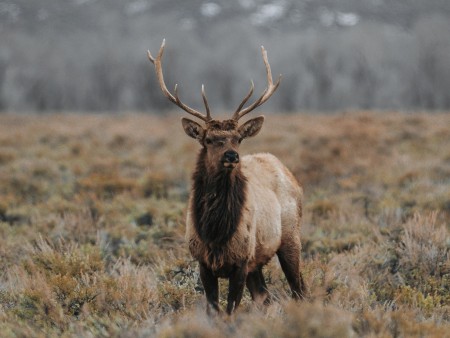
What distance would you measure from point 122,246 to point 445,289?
3890 millimetres

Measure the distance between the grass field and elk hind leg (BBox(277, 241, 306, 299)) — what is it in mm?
145

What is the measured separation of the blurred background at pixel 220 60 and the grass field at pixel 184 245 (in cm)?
2986

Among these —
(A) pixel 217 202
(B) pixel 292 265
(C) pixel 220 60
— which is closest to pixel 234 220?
(A) pixel 217 202

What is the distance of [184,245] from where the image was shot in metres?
6.66

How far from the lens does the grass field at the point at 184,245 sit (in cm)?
405

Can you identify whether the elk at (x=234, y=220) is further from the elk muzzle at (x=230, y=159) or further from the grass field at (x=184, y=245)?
the grass field at (x=184, y=245)

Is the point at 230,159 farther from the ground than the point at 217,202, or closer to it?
farther from the ground

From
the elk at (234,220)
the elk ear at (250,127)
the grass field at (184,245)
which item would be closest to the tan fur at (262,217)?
the elk at (234,220)

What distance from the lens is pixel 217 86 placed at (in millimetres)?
59125

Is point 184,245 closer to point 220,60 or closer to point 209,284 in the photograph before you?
point 209,284

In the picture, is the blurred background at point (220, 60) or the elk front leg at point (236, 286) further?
the blurred background at point (220, 60)

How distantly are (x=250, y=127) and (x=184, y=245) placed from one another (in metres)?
2.17

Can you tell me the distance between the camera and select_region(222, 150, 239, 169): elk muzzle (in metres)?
4.41

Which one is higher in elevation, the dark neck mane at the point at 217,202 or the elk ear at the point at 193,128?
the elk ear at the point at 193,128
